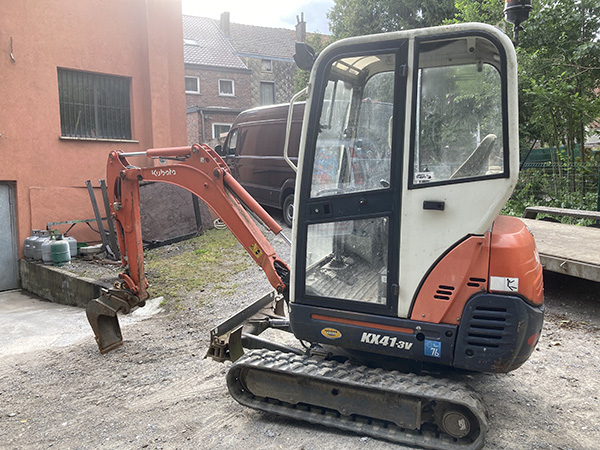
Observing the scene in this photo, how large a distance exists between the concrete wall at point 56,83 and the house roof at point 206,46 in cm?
1854

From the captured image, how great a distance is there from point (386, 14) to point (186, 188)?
18198 mm

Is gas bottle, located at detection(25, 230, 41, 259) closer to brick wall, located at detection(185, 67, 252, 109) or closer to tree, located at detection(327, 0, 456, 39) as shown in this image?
tree, located at detection(327, 0, 456, 39)

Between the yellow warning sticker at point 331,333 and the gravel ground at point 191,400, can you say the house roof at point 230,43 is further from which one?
the yellow warning sticker at point 331,333

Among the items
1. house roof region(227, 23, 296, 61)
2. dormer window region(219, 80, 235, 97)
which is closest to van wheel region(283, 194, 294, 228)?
dormer window region(219, 80, 235, 97)

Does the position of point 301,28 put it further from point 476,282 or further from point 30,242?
point 476,282

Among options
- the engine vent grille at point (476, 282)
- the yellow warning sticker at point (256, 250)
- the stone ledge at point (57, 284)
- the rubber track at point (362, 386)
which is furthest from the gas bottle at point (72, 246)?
the engine vent grille at point (476, 282)

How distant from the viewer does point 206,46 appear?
31.8 meters

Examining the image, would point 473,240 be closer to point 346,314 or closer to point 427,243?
point 427,243

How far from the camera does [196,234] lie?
11219 mm

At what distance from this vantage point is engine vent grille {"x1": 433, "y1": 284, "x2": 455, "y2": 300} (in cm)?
319

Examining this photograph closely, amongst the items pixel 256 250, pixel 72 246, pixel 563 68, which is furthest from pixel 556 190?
pixel 72 246

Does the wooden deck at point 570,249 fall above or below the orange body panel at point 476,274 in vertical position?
below

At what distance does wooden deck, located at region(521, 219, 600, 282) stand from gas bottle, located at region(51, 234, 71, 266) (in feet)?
26.3

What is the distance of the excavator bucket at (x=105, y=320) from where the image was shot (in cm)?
524
